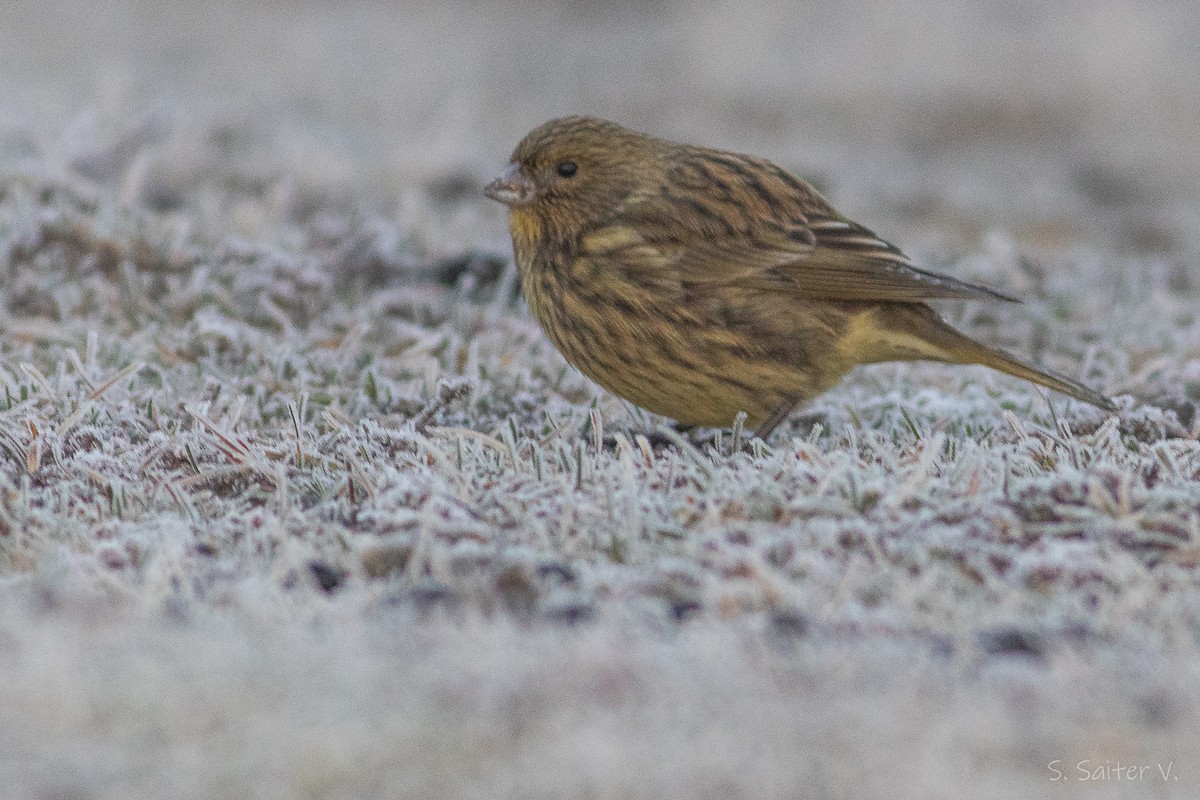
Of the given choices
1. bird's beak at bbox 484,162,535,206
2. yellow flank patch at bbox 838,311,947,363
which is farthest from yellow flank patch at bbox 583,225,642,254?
yellow flank patch at bbox 838,311,947,363

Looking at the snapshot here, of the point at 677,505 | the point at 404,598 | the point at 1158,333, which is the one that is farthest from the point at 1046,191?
the point at 404,598

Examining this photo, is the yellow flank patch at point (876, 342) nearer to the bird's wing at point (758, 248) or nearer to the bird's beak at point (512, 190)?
the bird's wing at point (758, 248)

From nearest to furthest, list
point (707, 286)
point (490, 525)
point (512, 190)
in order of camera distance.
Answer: point (490, 525), point (707, 286), point (512, 190)

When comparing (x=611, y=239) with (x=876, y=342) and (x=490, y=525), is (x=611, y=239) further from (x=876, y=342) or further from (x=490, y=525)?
(x=490, y=525)

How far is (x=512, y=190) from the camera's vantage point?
5590mm

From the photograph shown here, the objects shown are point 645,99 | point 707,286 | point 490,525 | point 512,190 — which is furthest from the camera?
point 645,99

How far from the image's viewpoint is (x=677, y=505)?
3.83 m

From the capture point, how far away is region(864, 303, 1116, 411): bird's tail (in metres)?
5.20

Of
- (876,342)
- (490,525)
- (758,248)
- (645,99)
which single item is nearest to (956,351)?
(876,342)

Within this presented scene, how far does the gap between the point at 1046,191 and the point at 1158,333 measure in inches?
149

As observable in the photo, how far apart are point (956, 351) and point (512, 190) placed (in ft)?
5.62

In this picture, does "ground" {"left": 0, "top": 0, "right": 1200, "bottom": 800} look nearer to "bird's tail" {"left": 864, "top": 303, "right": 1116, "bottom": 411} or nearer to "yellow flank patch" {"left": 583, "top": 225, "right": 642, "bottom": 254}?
"bird's tail" {"left": 864, "top": 303, "right": 1116, "bottom": 411}

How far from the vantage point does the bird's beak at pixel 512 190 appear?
5.59 m

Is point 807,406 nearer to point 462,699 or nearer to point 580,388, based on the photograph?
point 580,388
